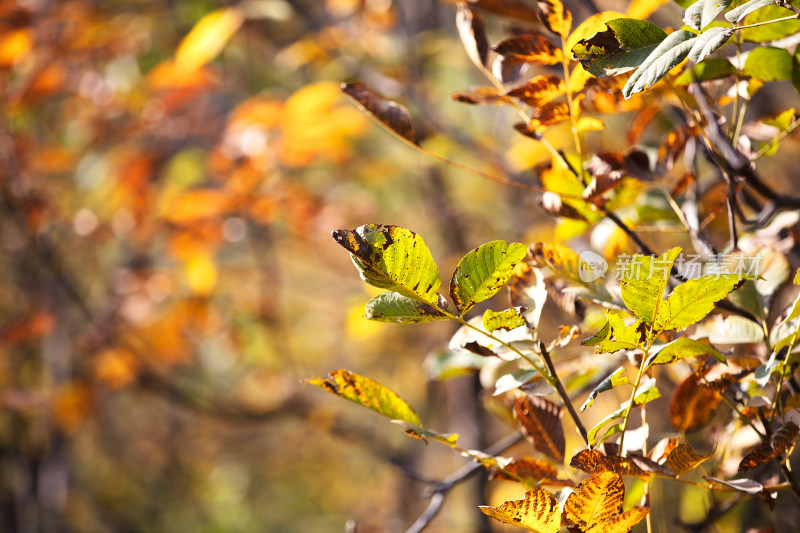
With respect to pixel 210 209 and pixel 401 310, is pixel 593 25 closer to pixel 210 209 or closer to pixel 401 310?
pixel 401 310

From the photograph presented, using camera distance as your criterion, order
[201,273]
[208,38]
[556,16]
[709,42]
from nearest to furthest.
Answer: [709,42], [556,16], [208,38], [201,273]

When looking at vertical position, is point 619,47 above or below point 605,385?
above

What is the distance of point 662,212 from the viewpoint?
0.53 metres

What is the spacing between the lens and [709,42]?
0.28 meters

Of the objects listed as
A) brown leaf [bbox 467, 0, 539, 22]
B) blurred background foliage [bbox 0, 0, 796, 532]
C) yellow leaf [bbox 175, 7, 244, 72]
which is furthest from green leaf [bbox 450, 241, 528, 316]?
yellow leaf [bbox 175, 7, 244, 72]

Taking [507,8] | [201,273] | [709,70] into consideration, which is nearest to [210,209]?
[201,273]

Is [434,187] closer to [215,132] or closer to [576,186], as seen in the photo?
[215,132]

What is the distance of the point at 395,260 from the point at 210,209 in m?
1.08

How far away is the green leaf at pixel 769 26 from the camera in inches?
14.4

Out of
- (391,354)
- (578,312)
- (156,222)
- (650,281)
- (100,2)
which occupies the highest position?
(650,281)

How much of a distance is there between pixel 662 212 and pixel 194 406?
3.35ft

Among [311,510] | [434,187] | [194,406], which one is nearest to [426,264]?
[194,406]

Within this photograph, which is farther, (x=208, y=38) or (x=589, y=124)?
(x=208, y=38)

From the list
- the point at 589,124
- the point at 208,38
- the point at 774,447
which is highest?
the point at 589,124
